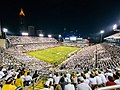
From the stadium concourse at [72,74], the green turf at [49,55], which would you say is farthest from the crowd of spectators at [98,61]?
the green turf at [49,55]

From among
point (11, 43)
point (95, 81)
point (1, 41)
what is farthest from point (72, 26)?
point (95, 81)

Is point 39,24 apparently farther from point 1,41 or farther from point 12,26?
point 1,41

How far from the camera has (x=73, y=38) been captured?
91.3 m

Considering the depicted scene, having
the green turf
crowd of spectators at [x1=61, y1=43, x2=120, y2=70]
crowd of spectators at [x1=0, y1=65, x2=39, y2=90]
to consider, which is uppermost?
the green turf

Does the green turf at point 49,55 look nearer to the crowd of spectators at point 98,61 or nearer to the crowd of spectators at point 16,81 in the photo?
the crowd of spectators at point 98,61

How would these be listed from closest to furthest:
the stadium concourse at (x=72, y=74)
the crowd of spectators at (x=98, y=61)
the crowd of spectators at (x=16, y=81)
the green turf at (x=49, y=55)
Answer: the crowd of spectators at (x=16, y=81)
the stadium concourse at (x=72, y=74)
the crowd of spectators at (x=98, y=61)
the green turf at (x=49, y=55)

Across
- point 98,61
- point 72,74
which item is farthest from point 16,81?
point 98,61

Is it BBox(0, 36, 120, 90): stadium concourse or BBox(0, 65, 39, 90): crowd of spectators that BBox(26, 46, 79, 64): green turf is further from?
BBox(0, 65, 39, 90): crowd of spectators

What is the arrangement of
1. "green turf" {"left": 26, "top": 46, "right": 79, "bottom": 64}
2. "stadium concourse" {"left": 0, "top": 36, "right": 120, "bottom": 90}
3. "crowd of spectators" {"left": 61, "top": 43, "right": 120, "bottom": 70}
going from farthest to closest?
"green turf" {"left": 26, "top": 46, "right": 79, "bottom": 64} → "crowd of spectators" {"left": 61, "top": 43, "right": 120, "bottom": 70} → "stadium concourse" {"left": 0, "top": 36, "right": 120, "bottom": 90}

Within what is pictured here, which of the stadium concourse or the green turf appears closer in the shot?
A: the stadium concourse

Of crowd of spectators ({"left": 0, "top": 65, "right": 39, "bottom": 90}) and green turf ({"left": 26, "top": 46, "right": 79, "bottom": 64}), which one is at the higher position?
green turf ({"left": 26, "top": 46, "right": 79, "bottom": 64})

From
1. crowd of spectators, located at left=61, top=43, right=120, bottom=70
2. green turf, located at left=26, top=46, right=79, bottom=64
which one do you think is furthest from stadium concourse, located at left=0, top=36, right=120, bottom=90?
green turf, located at left=26, top=46, right=79, bottom=64

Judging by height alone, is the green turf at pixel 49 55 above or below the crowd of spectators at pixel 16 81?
above

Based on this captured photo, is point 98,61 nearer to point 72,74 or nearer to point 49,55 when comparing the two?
point 72,74
